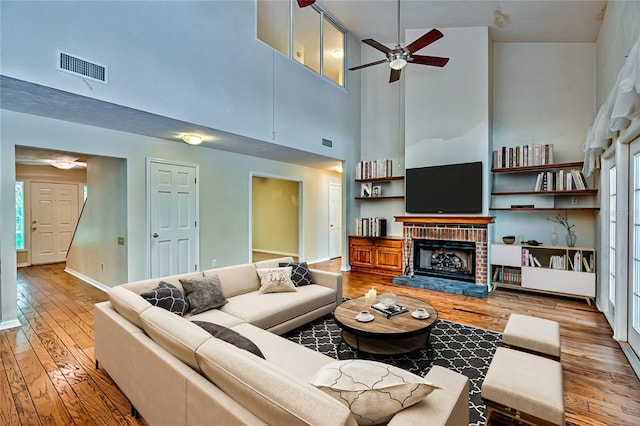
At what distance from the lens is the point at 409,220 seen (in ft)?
19.2

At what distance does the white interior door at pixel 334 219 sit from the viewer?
8.44 meters

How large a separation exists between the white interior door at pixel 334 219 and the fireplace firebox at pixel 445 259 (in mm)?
3007

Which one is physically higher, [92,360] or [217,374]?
[217,374]

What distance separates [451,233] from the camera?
5422mm

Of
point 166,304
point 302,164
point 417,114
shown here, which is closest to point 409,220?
point 417,114

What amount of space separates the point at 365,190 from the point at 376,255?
151 centimetres

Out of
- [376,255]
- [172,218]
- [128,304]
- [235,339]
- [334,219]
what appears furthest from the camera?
[334,219]

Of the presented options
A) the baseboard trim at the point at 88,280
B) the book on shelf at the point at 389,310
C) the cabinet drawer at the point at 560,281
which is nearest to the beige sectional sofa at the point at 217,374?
the book on shelf at the point at 389,310

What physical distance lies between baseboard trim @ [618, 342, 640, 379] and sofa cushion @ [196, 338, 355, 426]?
305cm

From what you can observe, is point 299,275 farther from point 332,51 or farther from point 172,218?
point 332,51

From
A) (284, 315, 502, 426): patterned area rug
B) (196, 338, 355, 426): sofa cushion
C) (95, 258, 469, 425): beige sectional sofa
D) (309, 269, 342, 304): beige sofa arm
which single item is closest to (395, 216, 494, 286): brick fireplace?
(284, 315, 502, 426): patterned area rug

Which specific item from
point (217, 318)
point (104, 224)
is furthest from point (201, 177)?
point (217, 318)

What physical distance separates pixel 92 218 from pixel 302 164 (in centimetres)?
423

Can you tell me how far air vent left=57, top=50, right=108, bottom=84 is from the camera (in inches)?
116
